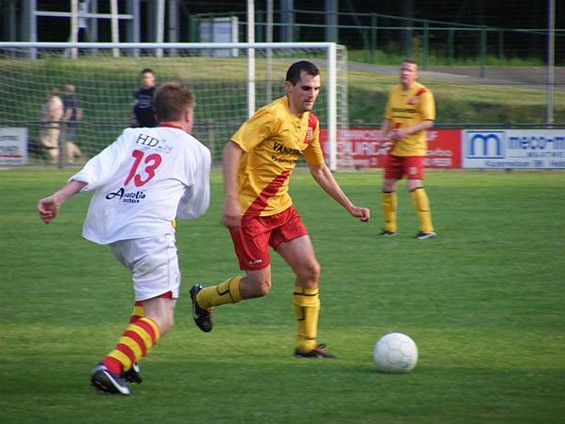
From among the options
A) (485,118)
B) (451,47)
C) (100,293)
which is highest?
(451,47)

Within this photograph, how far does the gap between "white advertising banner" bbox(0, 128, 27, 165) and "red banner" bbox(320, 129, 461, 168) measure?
6.31m

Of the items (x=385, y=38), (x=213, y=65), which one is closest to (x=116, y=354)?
(x=213, y=65)

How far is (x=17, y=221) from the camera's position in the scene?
13.7m

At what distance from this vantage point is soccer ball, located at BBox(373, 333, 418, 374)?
234 inches

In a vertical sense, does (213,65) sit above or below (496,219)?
above

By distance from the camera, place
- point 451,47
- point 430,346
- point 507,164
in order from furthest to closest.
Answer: point 451,47 < point 507,164 < point 430,346

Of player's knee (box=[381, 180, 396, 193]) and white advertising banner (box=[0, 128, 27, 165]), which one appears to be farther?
white advertising banner (box=[0, 128, 27, 165])

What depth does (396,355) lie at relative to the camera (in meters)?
5.95

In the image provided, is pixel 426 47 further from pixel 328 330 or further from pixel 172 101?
pixel 172 101

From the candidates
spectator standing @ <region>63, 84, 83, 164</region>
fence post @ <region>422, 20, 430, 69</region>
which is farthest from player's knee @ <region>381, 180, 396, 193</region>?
fence post @ <region>422, 20, 430, 69</region>

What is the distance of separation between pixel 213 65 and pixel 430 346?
755 inches

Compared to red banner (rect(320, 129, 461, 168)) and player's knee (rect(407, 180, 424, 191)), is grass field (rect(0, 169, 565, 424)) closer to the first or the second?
player's knee (rect(407, 180, 424, 191))

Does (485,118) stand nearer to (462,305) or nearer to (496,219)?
(496,219)

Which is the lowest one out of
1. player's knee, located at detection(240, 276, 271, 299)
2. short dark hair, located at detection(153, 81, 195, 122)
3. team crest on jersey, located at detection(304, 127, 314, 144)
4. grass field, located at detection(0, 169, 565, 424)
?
grass field, located at detection(0, 169, 565, 424)
